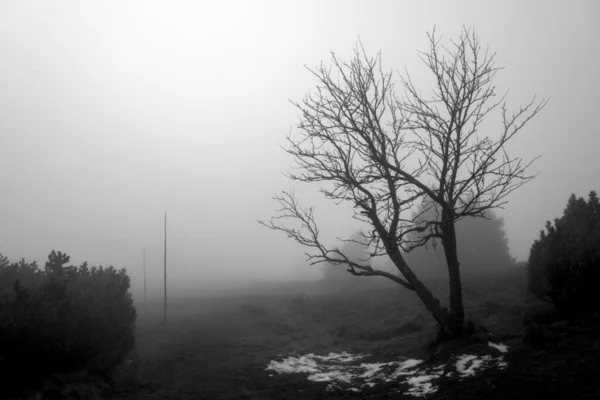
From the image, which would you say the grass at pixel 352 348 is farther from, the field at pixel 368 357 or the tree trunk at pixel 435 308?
the tree trunk at pixel 435 308

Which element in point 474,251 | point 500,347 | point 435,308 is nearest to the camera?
point 500,347

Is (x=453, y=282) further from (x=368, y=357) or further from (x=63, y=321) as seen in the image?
(x=63, y=321)

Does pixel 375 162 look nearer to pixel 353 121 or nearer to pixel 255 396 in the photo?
pixel 353 121

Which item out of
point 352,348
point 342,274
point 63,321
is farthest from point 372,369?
point 342,274

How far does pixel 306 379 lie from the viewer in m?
14.0

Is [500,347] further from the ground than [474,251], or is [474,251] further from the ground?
[474,251]

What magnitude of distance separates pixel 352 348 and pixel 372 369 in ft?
19.5

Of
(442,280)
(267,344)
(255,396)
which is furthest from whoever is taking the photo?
(442,280)

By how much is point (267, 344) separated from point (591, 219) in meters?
17.6

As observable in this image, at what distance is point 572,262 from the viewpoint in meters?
12.5

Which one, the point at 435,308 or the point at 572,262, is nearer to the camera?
the point at 572,262

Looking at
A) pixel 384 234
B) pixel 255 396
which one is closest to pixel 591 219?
pixel 384 234

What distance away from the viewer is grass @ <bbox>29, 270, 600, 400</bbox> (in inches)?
355

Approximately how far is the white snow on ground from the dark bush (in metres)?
6.66
